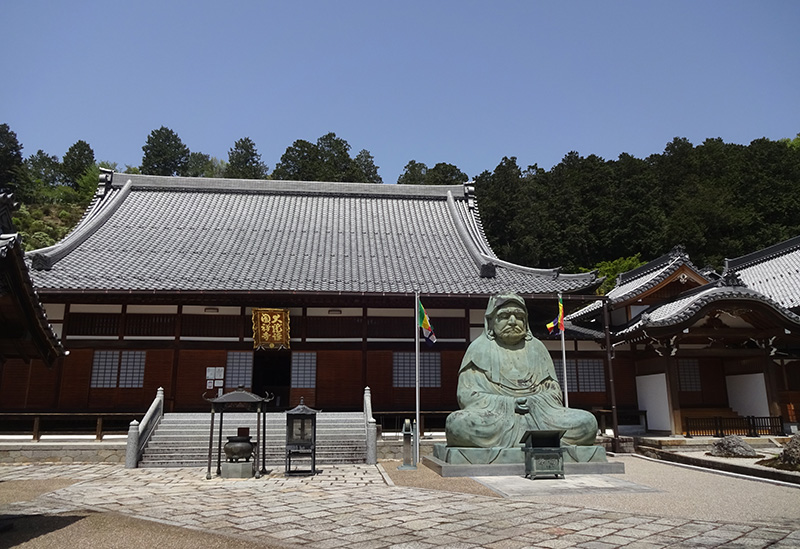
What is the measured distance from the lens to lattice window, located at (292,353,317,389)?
18766 mm

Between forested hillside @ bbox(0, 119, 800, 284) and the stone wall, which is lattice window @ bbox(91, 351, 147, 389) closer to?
the stone wall

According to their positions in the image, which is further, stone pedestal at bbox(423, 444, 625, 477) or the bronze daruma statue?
the bronze daruma statue

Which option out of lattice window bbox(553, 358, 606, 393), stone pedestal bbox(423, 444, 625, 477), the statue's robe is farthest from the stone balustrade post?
lattice window bbox(553, 358, 606, 393)

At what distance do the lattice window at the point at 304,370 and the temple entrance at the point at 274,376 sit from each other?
2.57m

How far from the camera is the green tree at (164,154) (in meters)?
68.8

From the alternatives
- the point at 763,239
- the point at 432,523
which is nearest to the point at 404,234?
the point at 432,523

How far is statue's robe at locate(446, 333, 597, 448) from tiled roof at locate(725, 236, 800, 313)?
1424 centimetres

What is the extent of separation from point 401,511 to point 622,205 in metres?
40.8

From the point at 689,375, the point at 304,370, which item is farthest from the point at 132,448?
the point at 689,375

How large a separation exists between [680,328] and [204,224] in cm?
1801

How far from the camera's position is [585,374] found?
67.4 feet

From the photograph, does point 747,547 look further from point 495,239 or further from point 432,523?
point 495,239

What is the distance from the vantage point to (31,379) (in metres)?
17.7

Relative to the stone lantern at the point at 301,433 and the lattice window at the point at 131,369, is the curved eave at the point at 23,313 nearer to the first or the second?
the stone lantern at the point at 301,433
